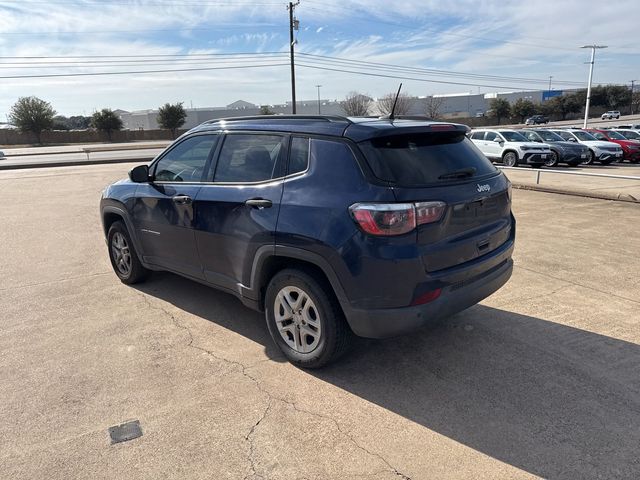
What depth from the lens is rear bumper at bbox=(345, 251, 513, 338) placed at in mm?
2961

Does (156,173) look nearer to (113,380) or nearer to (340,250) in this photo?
(113,380)

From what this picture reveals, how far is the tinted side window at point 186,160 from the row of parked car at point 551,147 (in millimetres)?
16609

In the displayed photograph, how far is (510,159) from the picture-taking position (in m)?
19.7

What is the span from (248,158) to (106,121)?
2697 inches

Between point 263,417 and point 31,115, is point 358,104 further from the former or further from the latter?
point 263,417

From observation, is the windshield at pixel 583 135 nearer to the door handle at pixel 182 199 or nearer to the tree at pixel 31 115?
the door handle at pixel 182 199

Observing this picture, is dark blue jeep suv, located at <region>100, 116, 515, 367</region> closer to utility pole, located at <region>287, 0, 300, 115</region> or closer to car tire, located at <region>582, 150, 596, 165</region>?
car tire, located at <region>582, 150, 596, 165</region>

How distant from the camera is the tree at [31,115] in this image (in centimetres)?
6000

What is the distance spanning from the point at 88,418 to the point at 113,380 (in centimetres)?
45

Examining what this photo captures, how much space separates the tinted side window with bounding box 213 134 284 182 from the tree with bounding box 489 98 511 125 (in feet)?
266

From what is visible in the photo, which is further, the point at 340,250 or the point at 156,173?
the point at 156,173

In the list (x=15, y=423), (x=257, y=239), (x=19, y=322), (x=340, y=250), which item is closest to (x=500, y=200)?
(x=340, y=250)

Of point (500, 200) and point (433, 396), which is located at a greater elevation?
point (500, 200)

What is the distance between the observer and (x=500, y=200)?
3592mm
